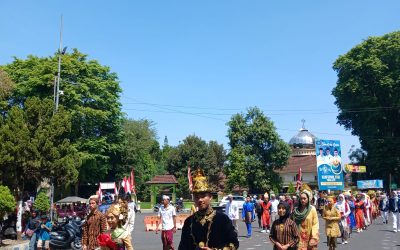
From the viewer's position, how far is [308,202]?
8.60 meters

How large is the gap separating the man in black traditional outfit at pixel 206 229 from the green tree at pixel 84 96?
117 ft

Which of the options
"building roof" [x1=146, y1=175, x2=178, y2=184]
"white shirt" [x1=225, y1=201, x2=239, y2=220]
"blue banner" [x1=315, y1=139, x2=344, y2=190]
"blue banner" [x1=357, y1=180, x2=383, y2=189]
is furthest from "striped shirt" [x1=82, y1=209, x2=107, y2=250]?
"building roof" [x1=146, y1=175, x2=178, y2=184]

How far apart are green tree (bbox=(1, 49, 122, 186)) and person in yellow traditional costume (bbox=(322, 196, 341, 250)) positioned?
94.9 ft

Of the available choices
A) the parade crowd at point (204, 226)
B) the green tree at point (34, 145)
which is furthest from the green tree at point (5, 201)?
the green tree at point (34, 145)

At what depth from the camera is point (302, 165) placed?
9162cm

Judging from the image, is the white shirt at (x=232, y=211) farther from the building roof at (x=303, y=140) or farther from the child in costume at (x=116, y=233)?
the building roof at (x=303, y=140)

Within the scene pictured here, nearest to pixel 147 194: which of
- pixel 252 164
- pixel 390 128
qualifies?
pixel 252 164

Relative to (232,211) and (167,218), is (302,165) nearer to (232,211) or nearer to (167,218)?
(232,211)

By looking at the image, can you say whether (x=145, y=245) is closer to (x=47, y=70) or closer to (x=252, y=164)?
(x=47, y=70)

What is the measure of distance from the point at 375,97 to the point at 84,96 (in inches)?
1097

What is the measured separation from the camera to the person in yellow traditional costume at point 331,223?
12.6 metres

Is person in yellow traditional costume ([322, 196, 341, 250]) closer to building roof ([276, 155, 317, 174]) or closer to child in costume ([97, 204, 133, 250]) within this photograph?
child in costume ([97, 204, 133, 250])

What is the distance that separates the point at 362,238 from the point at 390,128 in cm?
3492

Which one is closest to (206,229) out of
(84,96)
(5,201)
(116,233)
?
(116,233)
